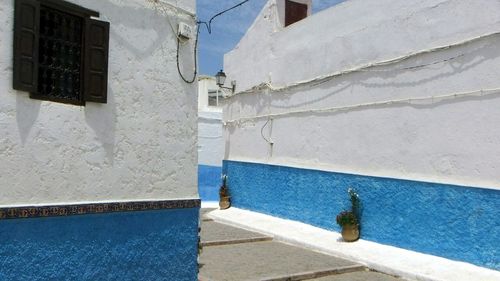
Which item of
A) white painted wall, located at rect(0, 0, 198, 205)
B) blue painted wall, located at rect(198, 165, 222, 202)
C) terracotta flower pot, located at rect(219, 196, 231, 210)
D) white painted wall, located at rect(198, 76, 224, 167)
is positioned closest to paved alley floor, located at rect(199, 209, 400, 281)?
white painted wall, located at rect(0, 0, 198, 205)

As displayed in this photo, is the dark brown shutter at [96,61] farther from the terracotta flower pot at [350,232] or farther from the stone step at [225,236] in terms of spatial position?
the terracotta flower pot at [350,232]

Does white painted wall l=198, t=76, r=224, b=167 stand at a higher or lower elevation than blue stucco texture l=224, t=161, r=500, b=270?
higher

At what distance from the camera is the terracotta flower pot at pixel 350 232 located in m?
9.84

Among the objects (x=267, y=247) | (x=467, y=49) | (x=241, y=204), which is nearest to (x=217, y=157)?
(x=241, y=204)

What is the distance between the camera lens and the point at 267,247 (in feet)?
32.5

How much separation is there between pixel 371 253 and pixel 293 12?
704 centimetres

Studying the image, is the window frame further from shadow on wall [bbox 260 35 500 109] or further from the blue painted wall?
the blue painted wall

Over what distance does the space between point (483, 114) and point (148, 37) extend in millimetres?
5246

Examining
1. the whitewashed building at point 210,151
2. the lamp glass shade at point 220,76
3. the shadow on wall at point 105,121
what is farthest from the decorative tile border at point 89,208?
the whitewashed building at point 210,151

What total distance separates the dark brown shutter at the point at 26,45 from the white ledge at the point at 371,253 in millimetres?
6019

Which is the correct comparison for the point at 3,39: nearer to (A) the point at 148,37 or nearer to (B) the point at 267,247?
(A) the point at 148,37

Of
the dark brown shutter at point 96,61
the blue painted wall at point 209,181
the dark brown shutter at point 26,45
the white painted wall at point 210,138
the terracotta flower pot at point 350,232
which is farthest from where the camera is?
the white painted wall at point 210,138

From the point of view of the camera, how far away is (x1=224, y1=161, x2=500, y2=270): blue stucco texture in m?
7.79

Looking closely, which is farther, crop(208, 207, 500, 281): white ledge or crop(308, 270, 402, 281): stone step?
crop(308, 270, 402, 281): stone step
